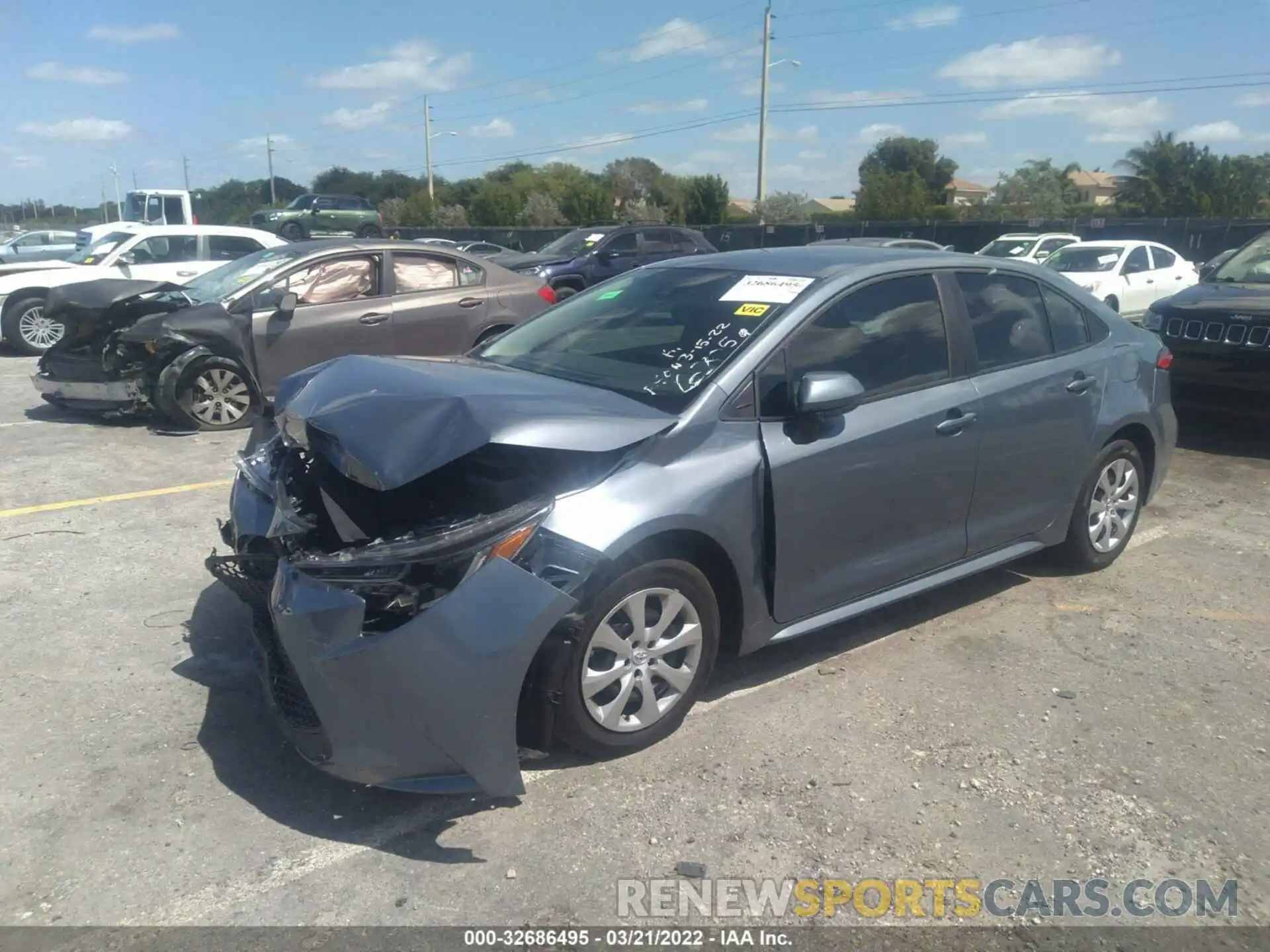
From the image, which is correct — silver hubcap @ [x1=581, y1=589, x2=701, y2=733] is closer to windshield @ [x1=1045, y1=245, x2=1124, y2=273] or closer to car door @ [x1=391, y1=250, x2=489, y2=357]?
car door @ [x1=391, y1=250, x2=489, y2=357]

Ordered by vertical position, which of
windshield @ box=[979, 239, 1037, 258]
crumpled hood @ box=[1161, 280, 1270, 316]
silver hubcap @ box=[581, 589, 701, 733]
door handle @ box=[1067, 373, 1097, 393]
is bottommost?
silver hubcap @ box=[581, 589, 701, 733]

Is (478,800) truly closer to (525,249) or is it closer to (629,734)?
(629,734)

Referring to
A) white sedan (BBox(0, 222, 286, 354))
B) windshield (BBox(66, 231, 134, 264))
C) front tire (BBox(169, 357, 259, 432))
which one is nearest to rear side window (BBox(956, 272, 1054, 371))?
front tire (BBox(169, 357, 259, 432))

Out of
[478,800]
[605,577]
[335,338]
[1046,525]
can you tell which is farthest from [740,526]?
[335,338]

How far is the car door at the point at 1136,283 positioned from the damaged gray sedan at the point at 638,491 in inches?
491

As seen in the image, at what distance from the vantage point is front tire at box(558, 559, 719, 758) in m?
3.40

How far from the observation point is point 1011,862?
3.14 metres

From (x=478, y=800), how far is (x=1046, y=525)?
3.15m

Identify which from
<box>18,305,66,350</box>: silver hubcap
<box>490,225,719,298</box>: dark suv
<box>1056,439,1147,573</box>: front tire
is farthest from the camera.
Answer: <box>490,225,719,298</box>: dark suv

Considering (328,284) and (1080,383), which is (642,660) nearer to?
(1080,383)

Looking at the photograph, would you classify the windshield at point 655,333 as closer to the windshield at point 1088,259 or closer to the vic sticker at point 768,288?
the vic sticker at point 768,288

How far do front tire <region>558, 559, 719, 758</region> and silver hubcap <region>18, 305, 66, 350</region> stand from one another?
1263 centimetres

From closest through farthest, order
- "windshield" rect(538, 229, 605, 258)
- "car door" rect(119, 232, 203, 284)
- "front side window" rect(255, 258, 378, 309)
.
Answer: "front side window" rect(255, 258, 378, 309) < "car door" rect(119, 232, 203, 284) < "windshield" rect(538, 229, 605, 258)

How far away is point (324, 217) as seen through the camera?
129 ft
